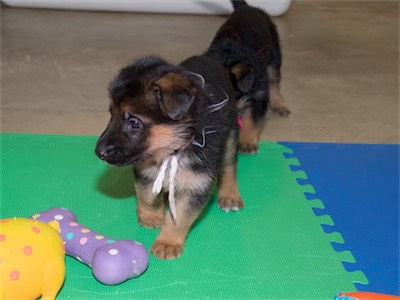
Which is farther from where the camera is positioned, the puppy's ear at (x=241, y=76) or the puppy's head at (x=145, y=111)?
the puppy's ear at (x=241, y=76)

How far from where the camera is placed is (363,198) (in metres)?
4.10

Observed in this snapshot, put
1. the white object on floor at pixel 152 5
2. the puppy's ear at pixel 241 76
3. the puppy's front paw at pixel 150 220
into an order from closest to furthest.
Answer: the puppy's front paw at pixel 150 220
the puppy's ear at pixel 241 76
the white object on floor at pixel 152 5

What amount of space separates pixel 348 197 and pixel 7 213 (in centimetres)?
217

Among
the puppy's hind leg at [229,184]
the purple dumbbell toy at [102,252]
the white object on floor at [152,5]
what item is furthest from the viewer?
the white object on floor at [152,5]

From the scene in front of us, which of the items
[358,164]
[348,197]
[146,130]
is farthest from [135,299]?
[358,164]

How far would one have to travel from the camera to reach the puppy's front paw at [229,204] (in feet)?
12.5

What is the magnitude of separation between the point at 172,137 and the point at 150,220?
0.77 m

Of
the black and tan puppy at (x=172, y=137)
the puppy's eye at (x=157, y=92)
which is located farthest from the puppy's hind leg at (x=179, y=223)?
the puppy's eye at (x=157, y=92)

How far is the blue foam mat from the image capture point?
3.40m

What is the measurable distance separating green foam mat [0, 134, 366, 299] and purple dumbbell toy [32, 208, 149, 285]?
0.12 m

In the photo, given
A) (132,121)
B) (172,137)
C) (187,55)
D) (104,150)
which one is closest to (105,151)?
(104,150)

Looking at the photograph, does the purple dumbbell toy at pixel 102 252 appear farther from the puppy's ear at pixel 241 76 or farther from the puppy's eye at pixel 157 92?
the puppy's ear at pixel 241 76

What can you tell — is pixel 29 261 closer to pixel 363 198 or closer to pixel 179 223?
pixel 179 223

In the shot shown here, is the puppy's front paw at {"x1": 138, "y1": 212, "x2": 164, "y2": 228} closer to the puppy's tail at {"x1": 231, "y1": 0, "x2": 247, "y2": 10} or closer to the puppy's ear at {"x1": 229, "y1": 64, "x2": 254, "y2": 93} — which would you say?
the puppy's ear at {"x1": 229, "y1": 64, "x2": 254, "y2": 93}
